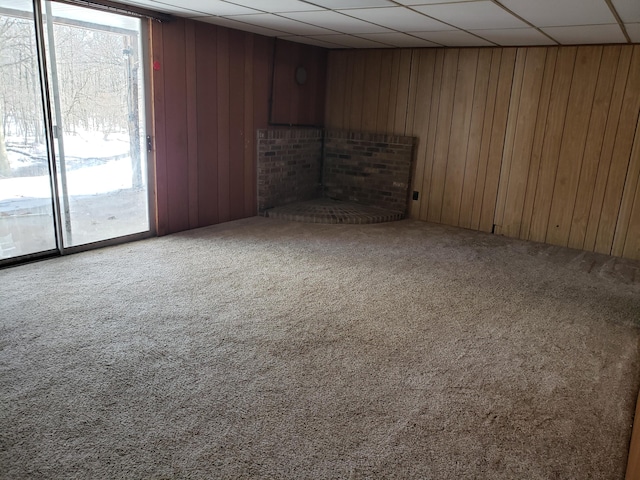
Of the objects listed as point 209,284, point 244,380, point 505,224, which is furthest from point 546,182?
point 244,380

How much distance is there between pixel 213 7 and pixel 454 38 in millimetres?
2406

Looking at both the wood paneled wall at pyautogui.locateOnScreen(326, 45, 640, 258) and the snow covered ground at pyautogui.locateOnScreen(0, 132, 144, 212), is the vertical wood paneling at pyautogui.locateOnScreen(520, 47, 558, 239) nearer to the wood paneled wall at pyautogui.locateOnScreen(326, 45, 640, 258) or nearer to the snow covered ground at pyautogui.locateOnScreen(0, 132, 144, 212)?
the wood paneled wall at pyautogui.locateOnScreen(326, 45, 640, 258)

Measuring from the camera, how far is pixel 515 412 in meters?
2.37

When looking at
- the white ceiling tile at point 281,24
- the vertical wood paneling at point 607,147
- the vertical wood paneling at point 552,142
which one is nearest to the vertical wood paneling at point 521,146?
the vertical wood paneling at point 552,142

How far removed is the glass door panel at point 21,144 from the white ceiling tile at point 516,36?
3738 millimetres

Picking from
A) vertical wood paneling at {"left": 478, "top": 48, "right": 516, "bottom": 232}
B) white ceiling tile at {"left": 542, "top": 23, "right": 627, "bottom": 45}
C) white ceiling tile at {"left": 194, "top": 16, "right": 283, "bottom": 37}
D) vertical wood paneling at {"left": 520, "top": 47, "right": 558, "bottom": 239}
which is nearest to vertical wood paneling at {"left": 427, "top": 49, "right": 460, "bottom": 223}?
vertical wood paneling at {"left": 478, "top": 48, "right": 516, "bottom": 232}

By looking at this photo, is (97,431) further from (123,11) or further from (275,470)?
(123,11)

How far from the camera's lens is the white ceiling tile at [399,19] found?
3793 mm

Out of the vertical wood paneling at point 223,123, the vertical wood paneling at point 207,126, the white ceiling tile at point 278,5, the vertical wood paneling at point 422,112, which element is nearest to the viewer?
the white ceiling tile at point 278,5

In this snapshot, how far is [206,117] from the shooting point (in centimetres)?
520

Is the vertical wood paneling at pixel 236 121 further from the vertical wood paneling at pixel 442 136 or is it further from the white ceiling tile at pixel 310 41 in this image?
the vertical wood paneling at pixel 442 136

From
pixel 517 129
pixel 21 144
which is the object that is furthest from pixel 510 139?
pixel 21 144

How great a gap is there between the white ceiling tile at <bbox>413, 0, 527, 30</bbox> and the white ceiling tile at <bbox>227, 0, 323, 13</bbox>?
84cm

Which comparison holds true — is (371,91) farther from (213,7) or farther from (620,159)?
(620,159)
